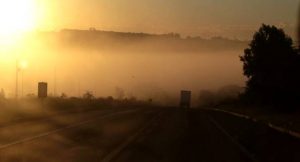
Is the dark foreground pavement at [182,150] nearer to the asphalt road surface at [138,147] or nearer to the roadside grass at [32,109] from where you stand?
the asphalt road surface at [138,147]

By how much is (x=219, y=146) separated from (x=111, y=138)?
197 inches

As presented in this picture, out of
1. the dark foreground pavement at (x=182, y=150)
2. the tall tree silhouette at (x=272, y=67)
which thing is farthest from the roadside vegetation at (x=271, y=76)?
the dark foreground pavement at (x=182, y=150)

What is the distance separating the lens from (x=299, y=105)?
6644 cm

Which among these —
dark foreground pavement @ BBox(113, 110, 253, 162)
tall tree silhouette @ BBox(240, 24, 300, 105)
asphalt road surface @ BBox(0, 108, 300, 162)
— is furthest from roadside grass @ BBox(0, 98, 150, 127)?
tall tree silhouette @ BBox(240, 24, 300, 105)

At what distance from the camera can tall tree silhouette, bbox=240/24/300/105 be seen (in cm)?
6731

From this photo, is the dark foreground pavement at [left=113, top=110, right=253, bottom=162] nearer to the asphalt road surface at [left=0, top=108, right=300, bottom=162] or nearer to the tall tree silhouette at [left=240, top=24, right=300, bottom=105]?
the asphalt road surface at [left=0, top=108, right=300, bottom=162]

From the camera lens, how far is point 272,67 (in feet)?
251

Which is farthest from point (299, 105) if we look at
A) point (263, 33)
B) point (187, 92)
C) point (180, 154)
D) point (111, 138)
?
point (187, 92)

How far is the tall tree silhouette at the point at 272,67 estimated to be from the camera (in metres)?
67.3

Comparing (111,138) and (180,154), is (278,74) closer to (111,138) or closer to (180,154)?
(111,138)

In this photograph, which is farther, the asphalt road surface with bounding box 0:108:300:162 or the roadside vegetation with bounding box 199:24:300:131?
the roadside vegetation with bounding box 199:24:300:131

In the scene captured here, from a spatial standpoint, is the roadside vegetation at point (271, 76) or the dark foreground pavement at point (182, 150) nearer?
the dark foreground pavement at point (182, 150)

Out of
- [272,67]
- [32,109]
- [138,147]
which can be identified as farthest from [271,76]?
[138,147]

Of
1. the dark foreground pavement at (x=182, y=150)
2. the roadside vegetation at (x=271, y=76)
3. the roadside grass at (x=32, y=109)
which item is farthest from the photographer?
the roadside vegetation at (x=271, y=76)
